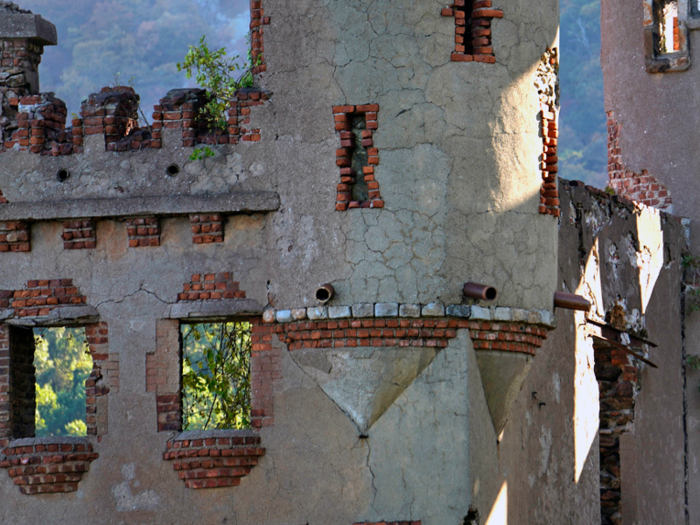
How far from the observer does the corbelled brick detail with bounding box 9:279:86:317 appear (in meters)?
9.75

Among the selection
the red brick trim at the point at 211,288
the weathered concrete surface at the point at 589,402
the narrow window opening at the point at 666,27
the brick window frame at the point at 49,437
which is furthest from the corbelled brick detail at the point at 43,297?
the narrow window opening at the point at 666,27

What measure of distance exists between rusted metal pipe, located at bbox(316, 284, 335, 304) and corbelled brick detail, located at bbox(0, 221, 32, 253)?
262cm

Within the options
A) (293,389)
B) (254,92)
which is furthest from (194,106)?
(293,389)

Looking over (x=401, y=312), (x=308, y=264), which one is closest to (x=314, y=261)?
(x=308, y=264)

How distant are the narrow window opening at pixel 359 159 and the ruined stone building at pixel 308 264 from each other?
2 cm

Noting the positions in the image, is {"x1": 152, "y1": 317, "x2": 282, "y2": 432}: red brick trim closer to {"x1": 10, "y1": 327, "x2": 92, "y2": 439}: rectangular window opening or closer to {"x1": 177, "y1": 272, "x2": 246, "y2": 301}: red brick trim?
{"x1": 177, "y1": 272, "x2": 246, "y2": 301}: red brick trim

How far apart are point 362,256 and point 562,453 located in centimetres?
354

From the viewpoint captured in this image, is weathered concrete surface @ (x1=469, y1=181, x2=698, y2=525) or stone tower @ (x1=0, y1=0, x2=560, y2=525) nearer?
stone tower @ (x1=0, y1=0, x2=560, y2=525)

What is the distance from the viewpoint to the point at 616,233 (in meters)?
12.9

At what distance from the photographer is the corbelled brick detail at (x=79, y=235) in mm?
9727

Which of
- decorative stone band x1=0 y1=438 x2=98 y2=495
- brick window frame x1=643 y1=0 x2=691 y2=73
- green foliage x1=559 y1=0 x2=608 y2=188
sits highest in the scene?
green foliage x1=559 y1=0 x2=608 y2=188

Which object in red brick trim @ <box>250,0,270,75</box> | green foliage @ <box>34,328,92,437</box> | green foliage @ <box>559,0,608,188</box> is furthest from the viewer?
green foliage @ <box>559,0,608,188</box>

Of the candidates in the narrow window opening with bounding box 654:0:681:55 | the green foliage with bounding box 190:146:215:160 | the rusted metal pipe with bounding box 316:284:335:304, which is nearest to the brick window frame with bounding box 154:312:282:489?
the rusted metal pipe with bounding box 316:284:335:304

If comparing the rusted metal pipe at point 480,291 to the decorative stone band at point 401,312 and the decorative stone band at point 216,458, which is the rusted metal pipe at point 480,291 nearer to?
the decorative stone band at point 401,312
